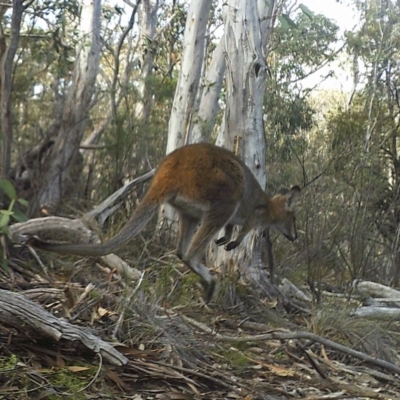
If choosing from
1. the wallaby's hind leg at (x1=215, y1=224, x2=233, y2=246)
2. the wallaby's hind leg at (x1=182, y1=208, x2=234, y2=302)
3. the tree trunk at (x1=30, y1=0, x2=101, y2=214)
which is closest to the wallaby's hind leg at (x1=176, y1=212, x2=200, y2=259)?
the wallaby's hind leg at (x1=182, y1=208, x2=234, y2=302)

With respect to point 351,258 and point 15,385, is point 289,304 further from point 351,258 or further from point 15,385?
point 15,385

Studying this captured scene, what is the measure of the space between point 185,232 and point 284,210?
4.45ft

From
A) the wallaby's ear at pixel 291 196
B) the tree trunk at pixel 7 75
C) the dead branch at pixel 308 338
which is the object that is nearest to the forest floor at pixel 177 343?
the dead branch at pixel 308 338

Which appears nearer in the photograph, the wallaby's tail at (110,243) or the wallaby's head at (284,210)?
the wallaby's tail at (110,243)

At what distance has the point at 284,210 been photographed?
720cm

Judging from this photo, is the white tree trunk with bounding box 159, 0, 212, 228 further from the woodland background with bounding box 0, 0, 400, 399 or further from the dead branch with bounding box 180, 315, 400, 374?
the dead branch with bounding box 180, 315, 400, 374

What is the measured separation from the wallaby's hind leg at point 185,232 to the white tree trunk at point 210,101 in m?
4.54

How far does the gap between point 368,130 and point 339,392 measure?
9.53 m

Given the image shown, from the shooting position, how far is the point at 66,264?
6203 millimetres

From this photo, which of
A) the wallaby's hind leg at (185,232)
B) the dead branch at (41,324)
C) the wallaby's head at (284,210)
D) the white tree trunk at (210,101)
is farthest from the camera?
the white tree trunk at (210,101)

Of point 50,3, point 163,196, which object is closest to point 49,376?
point 163,196

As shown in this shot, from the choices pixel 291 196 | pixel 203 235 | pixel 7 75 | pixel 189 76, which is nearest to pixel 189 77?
pixel 189 76

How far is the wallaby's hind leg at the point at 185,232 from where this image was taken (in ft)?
20.4

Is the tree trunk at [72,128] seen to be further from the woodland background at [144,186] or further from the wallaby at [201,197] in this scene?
the wallaby at [201,197]
